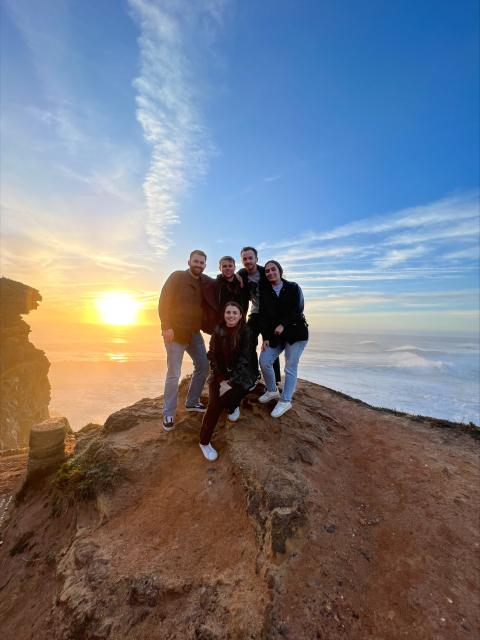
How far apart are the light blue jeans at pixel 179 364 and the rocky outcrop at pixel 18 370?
3611 centimetres

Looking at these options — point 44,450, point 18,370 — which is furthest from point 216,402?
point 18,370

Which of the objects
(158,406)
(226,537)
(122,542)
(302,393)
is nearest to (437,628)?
(226,537)

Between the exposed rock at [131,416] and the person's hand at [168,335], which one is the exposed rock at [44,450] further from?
the person's hand at [168,335]

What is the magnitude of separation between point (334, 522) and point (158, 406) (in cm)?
540

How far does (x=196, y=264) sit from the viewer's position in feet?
20.2

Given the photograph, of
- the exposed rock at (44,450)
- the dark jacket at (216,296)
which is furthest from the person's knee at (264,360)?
the exposed rock at (44,450)

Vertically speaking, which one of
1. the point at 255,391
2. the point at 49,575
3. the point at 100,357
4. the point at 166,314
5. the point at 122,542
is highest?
the point at 166,314

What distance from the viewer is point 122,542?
183 inches

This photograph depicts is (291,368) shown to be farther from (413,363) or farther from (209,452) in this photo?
(413,363)

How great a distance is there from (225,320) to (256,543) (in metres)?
3.73

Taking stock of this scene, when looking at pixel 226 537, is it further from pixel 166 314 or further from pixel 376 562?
pixel 166 314

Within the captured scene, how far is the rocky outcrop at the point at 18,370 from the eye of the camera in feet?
107

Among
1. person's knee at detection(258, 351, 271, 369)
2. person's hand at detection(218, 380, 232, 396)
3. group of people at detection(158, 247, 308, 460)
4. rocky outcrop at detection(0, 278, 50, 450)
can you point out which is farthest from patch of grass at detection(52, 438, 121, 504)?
rocky outcrop at detection(0, 278, 50, 450)

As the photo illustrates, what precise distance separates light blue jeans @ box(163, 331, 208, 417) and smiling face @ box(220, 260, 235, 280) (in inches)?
58.4
